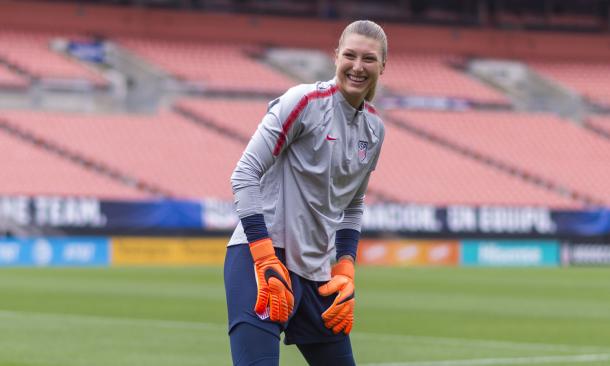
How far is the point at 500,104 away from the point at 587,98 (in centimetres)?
375

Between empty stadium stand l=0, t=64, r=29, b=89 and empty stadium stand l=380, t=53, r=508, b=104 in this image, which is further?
empty stadium stand l=380, t=53, r=508, b=104

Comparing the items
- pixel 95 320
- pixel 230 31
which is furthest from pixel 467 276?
pixel 230 31

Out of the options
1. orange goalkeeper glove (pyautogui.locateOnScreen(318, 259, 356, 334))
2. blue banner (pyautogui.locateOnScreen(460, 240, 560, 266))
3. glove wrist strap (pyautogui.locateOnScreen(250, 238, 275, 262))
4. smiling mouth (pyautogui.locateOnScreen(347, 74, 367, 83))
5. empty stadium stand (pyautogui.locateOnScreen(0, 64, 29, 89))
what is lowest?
blue banner (pyautogui.locateOnScreen(460, 240, 560, 266))

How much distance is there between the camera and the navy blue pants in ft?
16.8

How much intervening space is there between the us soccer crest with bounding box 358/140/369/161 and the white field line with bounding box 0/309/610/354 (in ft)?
24.5

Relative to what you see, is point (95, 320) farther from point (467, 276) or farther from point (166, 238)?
point (166, 238)

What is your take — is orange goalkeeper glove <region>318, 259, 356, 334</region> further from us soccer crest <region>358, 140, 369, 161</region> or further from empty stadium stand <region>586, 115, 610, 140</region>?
empty stadium stand <region>586, 115, 610, 140</region>

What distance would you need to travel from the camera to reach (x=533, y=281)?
85.0 ft

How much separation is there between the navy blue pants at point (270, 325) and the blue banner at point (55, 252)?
2572cm

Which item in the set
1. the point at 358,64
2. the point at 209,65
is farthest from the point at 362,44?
the point at 209,65

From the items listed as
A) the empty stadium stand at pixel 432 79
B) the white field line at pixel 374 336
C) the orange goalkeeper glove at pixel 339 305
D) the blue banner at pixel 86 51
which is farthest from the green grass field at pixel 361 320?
the empty stadium stand at pixel 432 79

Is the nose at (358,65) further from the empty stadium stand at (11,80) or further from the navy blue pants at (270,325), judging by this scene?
the empty stadium stand at (11,80)

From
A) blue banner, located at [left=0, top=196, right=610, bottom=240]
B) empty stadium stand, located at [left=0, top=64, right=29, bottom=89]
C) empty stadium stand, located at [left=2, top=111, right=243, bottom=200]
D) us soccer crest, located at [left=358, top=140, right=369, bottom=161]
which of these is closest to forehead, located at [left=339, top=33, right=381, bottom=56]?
us soccer crest, located at [left=358, top=140, right=369, bottom=161]

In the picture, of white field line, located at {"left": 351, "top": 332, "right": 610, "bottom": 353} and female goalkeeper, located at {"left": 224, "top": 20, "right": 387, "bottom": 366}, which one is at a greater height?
female goalkeeper, located at {"left": 224, "top": 20, "right": 387, "bottom": 366}
